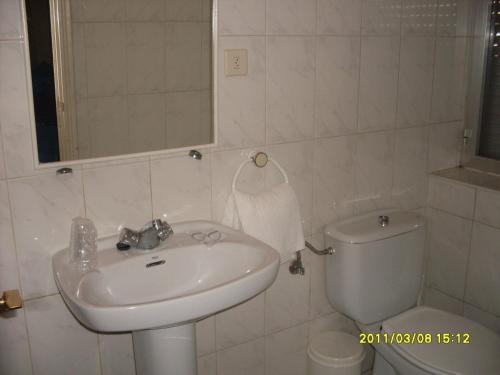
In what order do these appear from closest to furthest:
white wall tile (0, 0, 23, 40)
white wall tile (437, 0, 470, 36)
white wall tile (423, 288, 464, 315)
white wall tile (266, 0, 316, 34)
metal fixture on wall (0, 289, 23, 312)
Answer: metal fixture on wall (0, 289, 23, 312)
white wall tile (0, 0, 23, 40)
white wall tile (266, 0, 316, 34)
white wall tile (437, 0, 470, 36)
white wall tile (423, 288, 464, 315)

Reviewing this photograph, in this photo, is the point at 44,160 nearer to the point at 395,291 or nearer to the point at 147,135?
the point at 147,135

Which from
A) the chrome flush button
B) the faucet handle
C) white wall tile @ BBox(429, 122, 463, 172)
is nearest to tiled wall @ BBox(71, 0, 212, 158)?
the faucet handle

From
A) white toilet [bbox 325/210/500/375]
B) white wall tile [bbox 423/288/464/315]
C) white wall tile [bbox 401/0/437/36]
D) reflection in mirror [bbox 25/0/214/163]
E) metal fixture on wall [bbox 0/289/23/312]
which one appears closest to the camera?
metal fixture on wall [bbox 0/289/23/312]

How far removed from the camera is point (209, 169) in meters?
1.80

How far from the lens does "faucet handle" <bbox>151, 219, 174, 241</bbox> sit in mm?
1646

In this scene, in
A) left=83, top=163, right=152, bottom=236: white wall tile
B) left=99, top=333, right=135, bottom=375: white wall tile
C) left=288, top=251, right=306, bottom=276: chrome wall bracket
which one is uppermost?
left=83, top=163, right=152, bottom=236: white wall tile

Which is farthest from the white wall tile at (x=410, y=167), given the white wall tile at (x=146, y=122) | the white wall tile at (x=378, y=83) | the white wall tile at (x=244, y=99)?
the white wall tile at (x=146, y=122)

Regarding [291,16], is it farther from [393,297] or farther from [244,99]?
[393,297]

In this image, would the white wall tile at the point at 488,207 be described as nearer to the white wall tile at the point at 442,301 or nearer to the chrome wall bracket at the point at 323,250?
the white wall tile at the point at 442,301

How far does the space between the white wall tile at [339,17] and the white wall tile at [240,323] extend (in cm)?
101

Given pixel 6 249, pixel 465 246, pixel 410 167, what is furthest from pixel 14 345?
pixel 465 246

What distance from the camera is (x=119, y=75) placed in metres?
1.60

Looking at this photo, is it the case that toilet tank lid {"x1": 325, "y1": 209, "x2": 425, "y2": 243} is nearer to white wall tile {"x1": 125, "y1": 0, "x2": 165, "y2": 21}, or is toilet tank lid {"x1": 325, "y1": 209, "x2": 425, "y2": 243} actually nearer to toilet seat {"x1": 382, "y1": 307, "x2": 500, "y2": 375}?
toilet seat {"x1": 382, "y1": 307, "x2": 500, "y2": 375}

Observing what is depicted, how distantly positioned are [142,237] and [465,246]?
1446 mm
